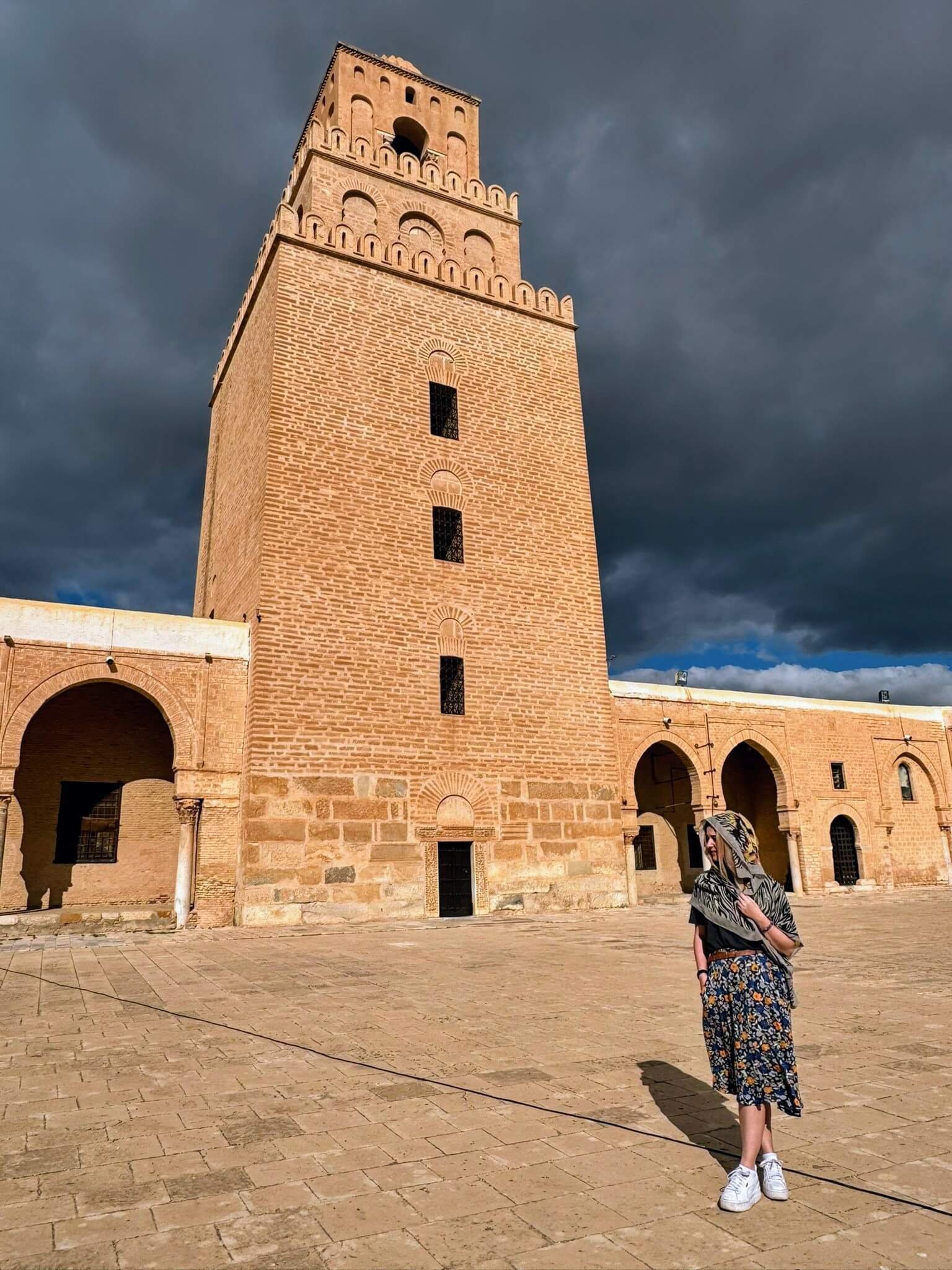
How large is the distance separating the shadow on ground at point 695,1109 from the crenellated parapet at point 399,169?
18454 millimetres

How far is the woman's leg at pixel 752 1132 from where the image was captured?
9.24ft

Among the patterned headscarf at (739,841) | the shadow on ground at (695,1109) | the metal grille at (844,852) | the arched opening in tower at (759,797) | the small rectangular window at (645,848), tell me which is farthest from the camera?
the arched opening in tower at (759,797)

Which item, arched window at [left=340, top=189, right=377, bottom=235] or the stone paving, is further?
arched window at [left=340, top=189, right=377, bottom=235]

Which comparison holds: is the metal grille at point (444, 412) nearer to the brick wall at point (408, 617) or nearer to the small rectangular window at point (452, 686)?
the brick wall at point (408, 617)

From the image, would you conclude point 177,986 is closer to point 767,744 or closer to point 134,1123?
point 134,1123

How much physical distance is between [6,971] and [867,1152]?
805 centimetres

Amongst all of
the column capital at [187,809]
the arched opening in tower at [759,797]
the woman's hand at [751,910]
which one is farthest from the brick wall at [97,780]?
the arched opening in tower at [759,797]

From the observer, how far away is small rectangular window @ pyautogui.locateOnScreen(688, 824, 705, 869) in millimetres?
20828

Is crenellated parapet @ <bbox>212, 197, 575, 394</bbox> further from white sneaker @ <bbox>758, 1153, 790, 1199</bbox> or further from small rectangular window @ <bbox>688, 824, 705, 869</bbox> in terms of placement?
white sneaker @ <bbox>758, 1153, 790, 1199</bbox>

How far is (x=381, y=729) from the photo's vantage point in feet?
45.5

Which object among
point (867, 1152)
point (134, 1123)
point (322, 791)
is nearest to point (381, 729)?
point (322, 791)

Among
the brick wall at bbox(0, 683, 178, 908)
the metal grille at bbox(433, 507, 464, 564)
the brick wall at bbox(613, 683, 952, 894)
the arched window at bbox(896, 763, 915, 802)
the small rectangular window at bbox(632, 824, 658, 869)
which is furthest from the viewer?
the arched window at bbox(896, 763, 915, 802)

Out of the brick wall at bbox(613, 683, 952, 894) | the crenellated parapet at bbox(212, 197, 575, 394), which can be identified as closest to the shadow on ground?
the brick wall at bbox(613, 683, 952, 894)

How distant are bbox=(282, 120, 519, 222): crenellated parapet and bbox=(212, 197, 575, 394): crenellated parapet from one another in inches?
18.2
